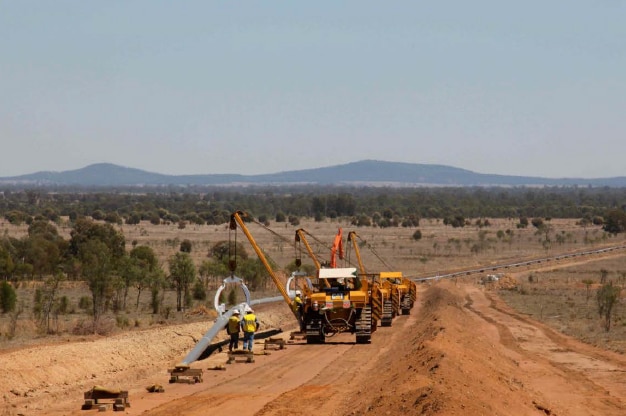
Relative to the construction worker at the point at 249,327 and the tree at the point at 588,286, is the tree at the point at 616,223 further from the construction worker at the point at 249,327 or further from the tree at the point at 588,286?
the construction worker at the point at 249,327

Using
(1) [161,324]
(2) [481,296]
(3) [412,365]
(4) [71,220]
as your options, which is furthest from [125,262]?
(4) [71,220]

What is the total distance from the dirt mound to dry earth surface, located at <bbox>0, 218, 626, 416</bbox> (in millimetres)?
46

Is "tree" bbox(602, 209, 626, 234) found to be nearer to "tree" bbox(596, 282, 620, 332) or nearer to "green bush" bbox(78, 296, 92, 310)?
"tree" bbox(596, 282, 620, 332)

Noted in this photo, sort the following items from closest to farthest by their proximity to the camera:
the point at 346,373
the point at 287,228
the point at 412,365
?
the point at 412,365 → the point at 346,373 → the point at 287,228

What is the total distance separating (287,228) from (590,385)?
123m

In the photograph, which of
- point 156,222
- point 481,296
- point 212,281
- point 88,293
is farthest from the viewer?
point 156,222

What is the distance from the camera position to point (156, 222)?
162 meters

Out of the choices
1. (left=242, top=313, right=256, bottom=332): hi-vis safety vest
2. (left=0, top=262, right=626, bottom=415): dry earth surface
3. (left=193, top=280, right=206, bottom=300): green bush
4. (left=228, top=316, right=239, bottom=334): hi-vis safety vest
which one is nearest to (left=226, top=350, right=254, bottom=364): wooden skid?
(left=0, top=262, right=626, bottom=415): dry earth surface

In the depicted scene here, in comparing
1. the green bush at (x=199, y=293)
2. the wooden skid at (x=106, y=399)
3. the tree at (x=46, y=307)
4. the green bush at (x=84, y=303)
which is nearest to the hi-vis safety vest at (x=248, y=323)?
the tree at (x=46, y=307)

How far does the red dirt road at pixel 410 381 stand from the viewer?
68.5 ft

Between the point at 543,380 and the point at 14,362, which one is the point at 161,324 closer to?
the point at 14,362

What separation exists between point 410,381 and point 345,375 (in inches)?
237

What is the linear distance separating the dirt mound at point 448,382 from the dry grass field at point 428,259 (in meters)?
8.41

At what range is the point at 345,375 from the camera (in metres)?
28.0
